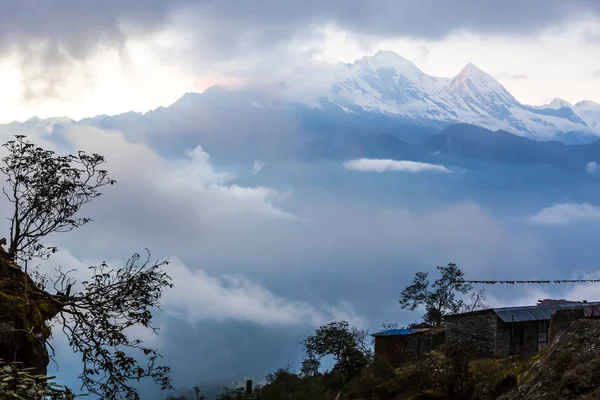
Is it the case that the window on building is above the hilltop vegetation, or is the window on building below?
above

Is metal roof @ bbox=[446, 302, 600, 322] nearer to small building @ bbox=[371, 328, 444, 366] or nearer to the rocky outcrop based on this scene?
small building @ bbox=[371, 328, 444, 366]

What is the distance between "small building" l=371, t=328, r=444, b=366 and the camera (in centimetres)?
3938

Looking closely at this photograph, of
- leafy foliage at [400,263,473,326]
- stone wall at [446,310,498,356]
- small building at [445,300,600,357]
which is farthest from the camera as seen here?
leafy foliage at [400,263,473,326]

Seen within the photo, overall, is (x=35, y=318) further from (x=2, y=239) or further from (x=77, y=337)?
(x=2, y=239)

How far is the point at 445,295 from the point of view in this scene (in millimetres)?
53844

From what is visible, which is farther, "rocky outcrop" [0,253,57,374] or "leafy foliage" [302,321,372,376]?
"leafy foliage" [302,321,372,376]

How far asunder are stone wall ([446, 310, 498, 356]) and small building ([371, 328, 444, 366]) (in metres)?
2.91

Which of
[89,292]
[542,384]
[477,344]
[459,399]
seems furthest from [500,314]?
[89,292]

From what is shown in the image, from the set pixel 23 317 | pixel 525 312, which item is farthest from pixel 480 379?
pixel 525 312

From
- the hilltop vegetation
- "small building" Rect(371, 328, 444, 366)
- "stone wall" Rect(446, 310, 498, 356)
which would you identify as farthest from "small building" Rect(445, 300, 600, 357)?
the hilltop vegetation

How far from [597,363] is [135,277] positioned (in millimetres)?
11623

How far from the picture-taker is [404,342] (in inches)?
1642

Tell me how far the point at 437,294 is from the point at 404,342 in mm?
13771

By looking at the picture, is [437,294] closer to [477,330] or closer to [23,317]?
[477,330]
